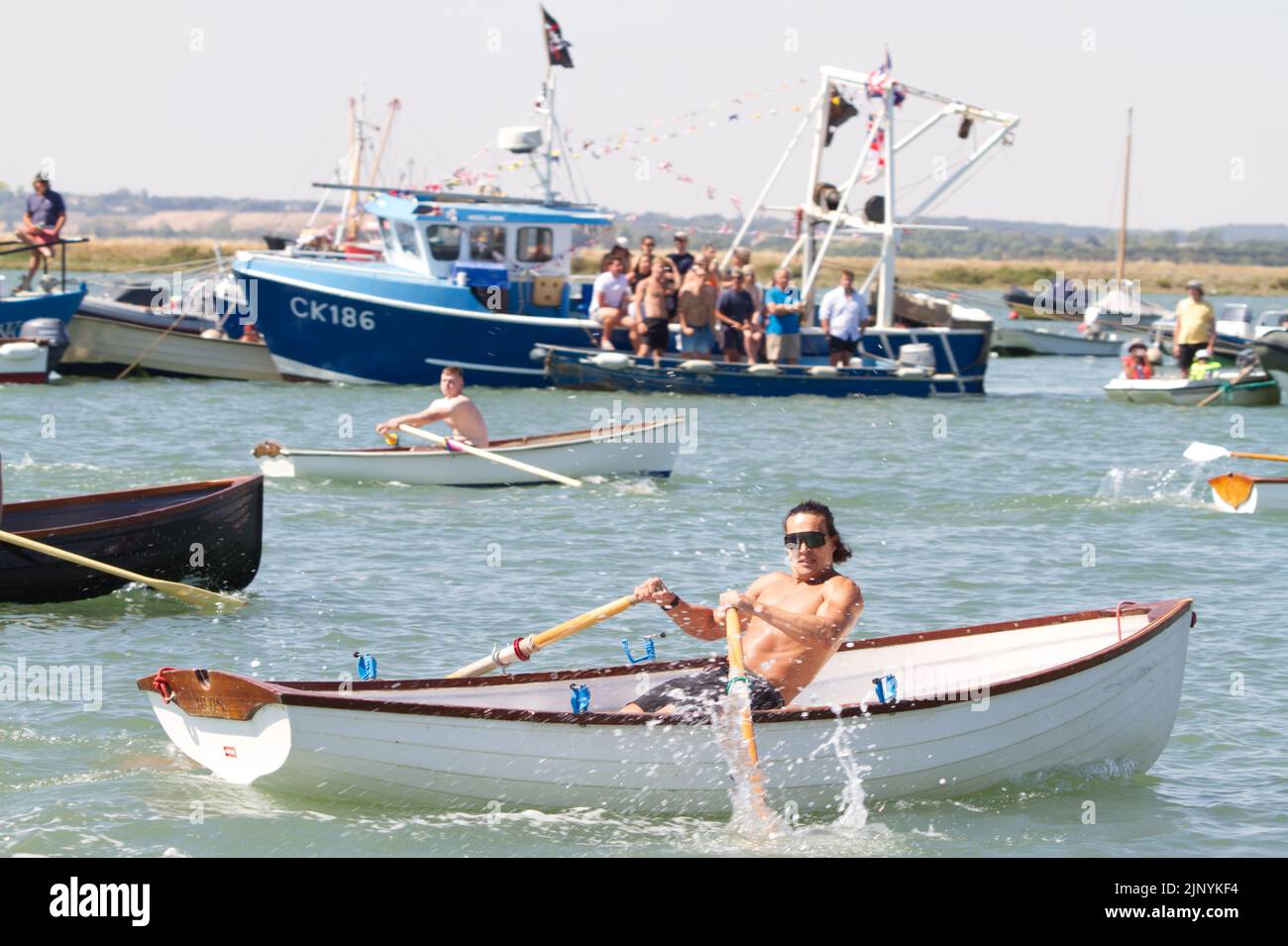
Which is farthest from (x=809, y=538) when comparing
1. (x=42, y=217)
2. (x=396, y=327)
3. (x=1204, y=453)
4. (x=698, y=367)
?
(x=42, y=217)

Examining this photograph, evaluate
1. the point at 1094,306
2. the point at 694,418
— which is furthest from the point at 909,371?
the point at 1094,306

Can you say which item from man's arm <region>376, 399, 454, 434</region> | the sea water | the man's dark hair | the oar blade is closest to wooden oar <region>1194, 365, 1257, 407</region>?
the sea water

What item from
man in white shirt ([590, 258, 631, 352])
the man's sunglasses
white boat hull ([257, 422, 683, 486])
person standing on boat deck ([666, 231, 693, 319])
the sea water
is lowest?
the sea water

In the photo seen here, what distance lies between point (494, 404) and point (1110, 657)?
18312mm

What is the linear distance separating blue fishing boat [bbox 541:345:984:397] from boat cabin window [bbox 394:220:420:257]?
3.17m

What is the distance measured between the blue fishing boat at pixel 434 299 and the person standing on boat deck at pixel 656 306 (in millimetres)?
1139

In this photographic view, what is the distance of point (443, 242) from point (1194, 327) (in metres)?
12.0

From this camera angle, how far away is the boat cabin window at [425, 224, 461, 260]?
93.1 ft

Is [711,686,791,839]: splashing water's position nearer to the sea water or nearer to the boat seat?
the sea water

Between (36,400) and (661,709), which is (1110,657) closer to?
(661,709)

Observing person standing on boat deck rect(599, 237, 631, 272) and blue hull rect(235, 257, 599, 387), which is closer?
person standing on boat deck rect(599, 237, 631, 272)

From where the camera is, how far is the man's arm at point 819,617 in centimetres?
820

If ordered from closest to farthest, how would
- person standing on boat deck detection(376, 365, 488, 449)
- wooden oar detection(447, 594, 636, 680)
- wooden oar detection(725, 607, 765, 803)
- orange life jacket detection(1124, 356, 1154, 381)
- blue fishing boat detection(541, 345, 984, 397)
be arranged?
wooden oar detection(725, 607, 765, 803) → wooden oar detection(447, 594, 636, 680) → person standing on boat deck detection(376, 365, 488, 449) → blue fishing boat detection(541, 345, 984, 397) → orange life jacket detection(1124, 356, 1154, 381)

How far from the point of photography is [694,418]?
25094 mm
